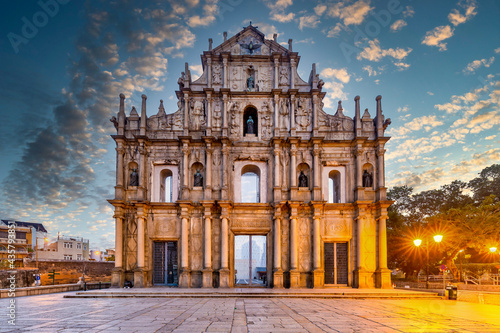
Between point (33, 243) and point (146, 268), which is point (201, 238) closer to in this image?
point (146, 268)

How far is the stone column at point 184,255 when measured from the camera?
23.8 m

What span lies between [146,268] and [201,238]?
3.76 meters

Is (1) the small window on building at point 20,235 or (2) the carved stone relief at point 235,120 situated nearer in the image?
(2) the carved stone relief at point 235,120

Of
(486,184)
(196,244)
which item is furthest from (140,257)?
(486,184)

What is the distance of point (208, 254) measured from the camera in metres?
24.1

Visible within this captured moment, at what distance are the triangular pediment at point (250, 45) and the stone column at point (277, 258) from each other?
11.4 m

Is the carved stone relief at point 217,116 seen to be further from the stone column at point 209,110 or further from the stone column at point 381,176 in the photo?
the stone column at point 381,176

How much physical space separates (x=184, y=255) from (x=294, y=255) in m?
6.70

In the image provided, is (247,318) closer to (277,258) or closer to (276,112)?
(277,258)

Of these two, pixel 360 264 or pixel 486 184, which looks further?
pixel 486 184

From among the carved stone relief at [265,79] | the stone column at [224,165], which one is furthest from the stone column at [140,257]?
the carved stone relief at [265,79]

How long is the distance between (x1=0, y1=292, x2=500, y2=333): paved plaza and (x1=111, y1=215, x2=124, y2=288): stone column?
7995mm

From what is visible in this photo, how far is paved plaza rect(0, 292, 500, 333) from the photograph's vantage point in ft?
33.6

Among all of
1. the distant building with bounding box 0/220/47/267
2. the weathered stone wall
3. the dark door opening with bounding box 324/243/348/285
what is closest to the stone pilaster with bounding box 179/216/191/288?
the dark door opening with bounding box 324/243/348/285
